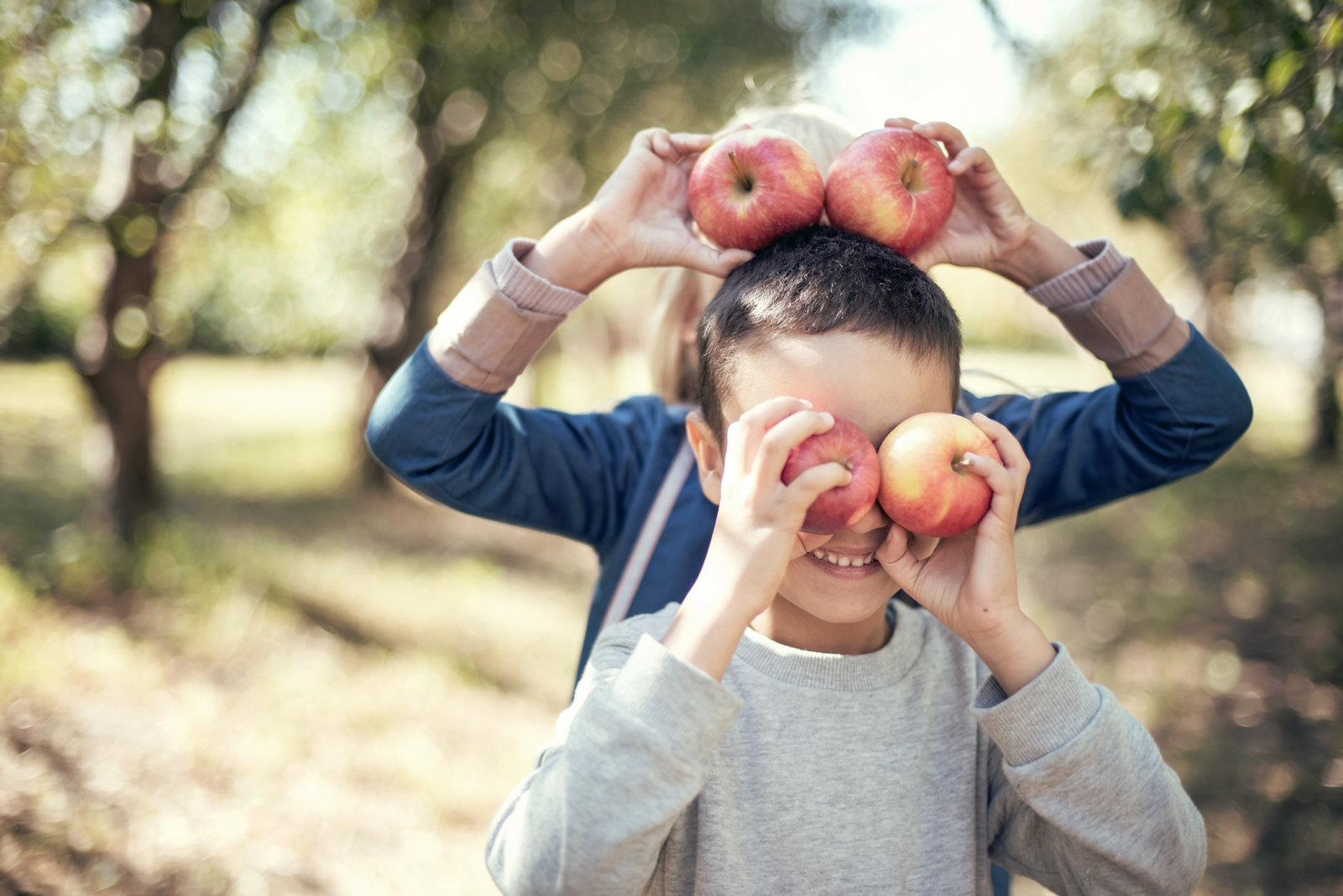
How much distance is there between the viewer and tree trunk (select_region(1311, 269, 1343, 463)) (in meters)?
8.25

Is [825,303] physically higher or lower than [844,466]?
higher

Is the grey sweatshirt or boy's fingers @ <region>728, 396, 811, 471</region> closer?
the grey sweatshirt

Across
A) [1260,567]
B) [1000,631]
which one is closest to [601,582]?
[1000,631]

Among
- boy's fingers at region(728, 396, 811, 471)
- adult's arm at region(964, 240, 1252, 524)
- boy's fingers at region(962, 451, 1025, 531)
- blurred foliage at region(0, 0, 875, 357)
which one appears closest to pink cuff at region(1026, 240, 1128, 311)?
adult's arm at region(964, 240, 1252, 524)

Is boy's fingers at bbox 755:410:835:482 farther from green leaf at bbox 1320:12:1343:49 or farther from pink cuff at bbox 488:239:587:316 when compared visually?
green leaf at bbox 1320:12:1343:49

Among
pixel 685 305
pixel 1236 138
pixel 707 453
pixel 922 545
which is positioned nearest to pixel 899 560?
pixel 922 545

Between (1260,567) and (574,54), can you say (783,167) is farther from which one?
(1260,567)

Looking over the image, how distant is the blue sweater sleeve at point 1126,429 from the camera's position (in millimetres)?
1916

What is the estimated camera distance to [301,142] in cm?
651

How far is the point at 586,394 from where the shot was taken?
14.5 metres

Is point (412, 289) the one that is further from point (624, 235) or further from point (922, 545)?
point (922, 545)

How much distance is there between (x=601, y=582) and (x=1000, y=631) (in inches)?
33.3

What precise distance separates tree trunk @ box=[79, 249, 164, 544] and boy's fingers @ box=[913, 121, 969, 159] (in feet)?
15.9

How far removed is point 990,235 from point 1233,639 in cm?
549
